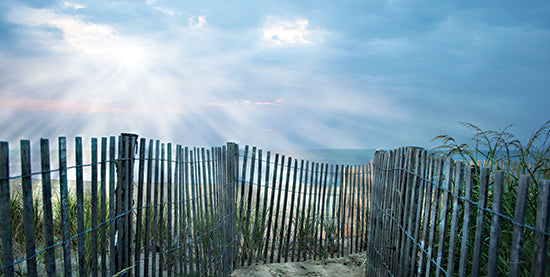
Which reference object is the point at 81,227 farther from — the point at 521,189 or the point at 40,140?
the point at 521,189

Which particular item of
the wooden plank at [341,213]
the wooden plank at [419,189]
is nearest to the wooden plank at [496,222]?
the wooden plank at [419,189]

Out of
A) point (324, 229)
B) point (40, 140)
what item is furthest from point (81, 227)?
point (324, 229)

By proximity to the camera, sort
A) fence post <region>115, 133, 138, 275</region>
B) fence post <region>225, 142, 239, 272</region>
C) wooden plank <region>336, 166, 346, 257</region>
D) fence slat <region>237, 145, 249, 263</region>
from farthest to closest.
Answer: wooden plank <region>336, 166, 346, 257</region> < fence slat <region>237, 145, 249, 263</region> < fence post <region>225, 142, 239, 272</region> < fence post <region>115, 133, 138, 275</region>

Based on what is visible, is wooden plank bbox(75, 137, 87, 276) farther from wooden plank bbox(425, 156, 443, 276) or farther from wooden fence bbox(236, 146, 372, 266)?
wooden fence bbox(236, 146, 372, 266)

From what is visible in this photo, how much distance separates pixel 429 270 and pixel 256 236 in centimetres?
278

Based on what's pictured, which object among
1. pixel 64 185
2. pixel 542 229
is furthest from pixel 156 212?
pixel 542 229

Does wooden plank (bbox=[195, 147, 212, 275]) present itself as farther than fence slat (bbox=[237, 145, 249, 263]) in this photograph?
No

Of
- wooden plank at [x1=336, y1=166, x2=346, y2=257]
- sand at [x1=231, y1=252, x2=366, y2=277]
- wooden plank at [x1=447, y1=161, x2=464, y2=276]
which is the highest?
wooden plank at [x1=447, y1=161, x2=464, y2=276]

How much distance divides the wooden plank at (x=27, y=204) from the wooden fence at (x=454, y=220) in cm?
234

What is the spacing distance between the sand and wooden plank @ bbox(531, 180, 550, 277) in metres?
3.40

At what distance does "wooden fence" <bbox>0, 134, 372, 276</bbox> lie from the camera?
201 centimetres

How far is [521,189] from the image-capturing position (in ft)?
5.79

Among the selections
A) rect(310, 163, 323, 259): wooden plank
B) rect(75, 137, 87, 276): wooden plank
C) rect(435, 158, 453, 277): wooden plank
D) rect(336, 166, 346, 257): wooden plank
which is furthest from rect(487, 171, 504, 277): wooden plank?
rect(336, 166, 346, 257): wooden plank

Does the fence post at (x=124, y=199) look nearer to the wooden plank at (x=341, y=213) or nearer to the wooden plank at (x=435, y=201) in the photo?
the wooden plank at (x=435, y=201)
